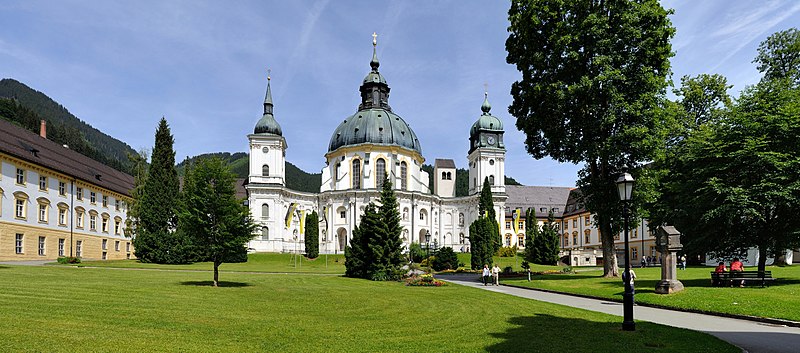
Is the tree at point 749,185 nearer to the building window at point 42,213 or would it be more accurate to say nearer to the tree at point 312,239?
the building window at point 42,213

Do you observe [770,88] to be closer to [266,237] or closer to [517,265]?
[517,265]

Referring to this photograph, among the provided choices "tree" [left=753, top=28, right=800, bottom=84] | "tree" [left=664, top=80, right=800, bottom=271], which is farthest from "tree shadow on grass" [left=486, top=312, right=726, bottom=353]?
"tree" [left=753, top=28, right=800, bottom=84]

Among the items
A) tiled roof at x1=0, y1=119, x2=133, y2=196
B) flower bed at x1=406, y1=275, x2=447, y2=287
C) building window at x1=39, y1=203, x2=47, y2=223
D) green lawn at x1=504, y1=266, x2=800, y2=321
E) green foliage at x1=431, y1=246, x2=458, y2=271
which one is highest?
tiled roof at x1=0, y1=119, x2=133, y2=196

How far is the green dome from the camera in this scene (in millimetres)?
85125

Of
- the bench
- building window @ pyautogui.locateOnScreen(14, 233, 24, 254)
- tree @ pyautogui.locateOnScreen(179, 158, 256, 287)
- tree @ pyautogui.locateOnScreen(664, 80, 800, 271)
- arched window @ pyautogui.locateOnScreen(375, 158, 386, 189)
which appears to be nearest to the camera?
the bench

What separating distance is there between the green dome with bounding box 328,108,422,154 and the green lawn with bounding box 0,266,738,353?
67.9 meters

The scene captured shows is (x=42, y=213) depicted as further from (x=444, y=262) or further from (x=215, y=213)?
(x=444, y=262)

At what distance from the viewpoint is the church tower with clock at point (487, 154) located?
89.4m

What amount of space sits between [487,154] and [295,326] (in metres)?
80.3

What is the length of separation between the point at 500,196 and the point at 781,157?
2550 inches

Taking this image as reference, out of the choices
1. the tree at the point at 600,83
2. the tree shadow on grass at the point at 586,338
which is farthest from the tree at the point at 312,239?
the tree shadow on grass at the point at 586,338

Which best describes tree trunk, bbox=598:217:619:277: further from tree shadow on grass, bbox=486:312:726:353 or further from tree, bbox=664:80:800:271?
tree shadow on grass, bbox=486:312:726:353

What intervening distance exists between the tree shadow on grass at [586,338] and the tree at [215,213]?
→ 13.9 m

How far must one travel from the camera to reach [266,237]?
3140 inches
